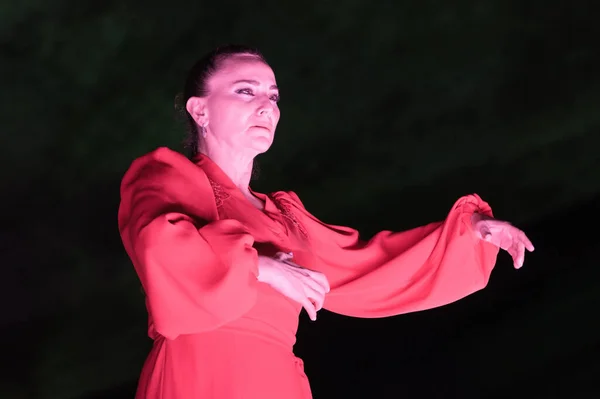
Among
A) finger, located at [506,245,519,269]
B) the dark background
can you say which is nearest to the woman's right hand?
finger, located at [506,245,519,269]

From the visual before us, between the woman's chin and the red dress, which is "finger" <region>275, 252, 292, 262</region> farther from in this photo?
the woman's chin

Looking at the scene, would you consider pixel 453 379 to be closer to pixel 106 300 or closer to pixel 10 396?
pixel 106 300

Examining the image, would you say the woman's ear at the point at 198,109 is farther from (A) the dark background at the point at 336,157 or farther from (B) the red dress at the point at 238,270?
(A) the dark background at the point at 336,157

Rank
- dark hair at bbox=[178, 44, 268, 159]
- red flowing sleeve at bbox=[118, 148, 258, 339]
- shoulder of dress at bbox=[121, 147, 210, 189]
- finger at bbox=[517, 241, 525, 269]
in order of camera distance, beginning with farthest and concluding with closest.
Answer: dark hair at bbox=[178, 44, 268, 159]
finger at bbox=[517, 241, 525, 269]
shoulder of dress at bbox=[121, 147, 210, 189]
red flowing sleeve at bbox=[118, 148, 258, 339]

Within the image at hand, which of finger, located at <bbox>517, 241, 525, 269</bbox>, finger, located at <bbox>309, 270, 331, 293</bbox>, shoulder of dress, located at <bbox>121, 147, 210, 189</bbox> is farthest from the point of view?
finger, located at <bbox>517, 241, 525, 269</bbox>

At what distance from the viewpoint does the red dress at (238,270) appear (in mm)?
1258

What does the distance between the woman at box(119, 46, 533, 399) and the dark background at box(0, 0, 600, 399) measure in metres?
0.77

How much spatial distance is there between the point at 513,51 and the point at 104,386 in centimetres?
176

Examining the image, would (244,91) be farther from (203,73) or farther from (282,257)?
(282,257)

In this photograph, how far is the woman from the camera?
4.14 feet

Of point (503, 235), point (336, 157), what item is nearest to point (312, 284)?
point (503, 235)

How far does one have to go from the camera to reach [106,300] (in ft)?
9.33

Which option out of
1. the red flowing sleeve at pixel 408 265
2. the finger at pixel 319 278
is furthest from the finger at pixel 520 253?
the finger at pixel 319 278

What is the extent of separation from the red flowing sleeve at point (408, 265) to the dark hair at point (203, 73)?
27 centimetres
